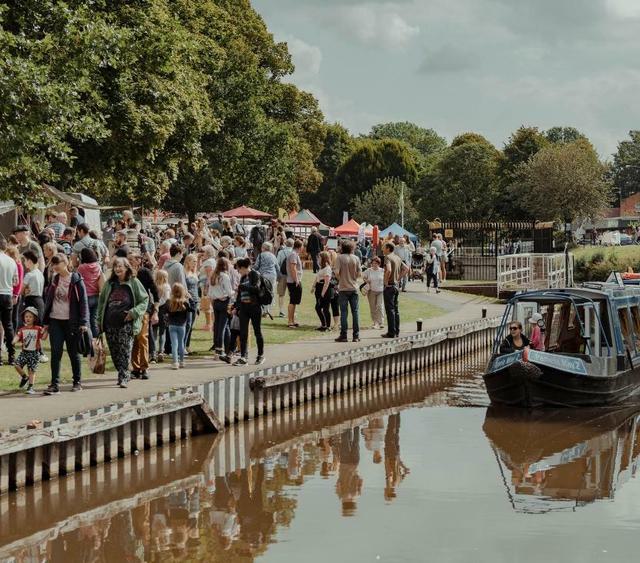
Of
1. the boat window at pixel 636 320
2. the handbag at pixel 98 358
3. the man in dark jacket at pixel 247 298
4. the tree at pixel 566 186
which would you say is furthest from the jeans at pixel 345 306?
the tree at pixel 566 186

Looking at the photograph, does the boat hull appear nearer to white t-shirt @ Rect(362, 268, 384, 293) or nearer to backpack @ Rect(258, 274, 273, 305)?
backpack @ Rect(258, 274, 273, 305)

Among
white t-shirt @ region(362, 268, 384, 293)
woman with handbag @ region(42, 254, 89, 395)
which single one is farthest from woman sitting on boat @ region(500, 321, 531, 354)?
woman with handbag @ region(42, 254, 89, 395)

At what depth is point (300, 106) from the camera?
8081cm

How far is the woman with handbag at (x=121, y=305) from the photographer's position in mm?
18750

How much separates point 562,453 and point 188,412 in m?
5.95

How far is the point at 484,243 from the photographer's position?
191ft

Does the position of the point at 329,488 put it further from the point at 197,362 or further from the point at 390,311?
the point at 390,311

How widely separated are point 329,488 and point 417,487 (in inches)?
46.3

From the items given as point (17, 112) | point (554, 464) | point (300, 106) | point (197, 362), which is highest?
point (300, 106)

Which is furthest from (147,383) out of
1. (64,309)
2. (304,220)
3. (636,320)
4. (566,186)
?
(566,186)

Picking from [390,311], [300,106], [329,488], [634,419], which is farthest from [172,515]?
[300,106]

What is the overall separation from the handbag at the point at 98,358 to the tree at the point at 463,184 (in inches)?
3193

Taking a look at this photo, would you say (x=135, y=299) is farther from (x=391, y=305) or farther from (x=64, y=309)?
(x=391, y=305)

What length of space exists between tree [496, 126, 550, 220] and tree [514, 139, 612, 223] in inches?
319
